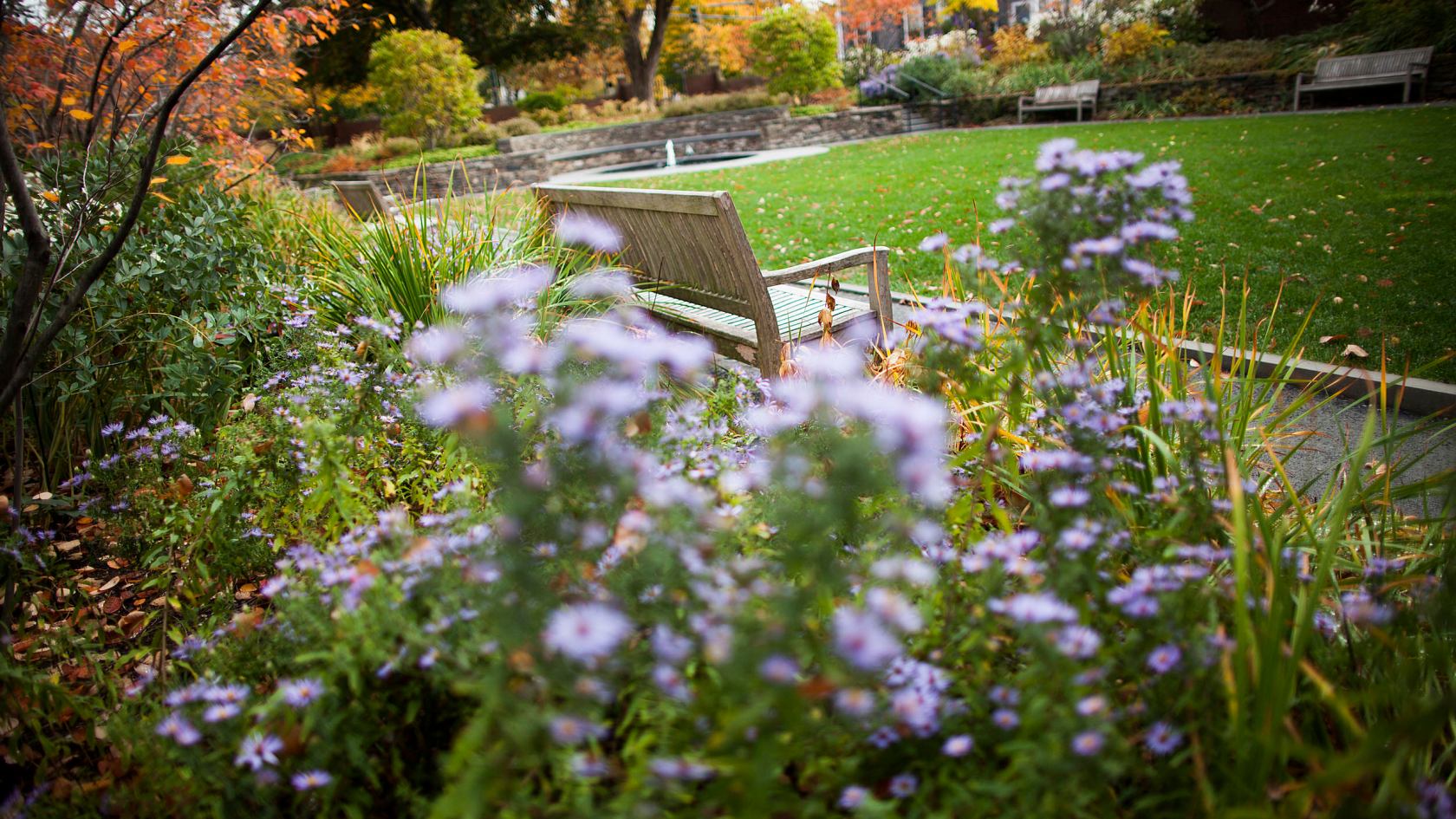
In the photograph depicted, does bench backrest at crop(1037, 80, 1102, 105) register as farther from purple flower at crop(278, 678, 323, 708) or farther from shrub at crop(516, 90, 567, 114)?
purple flower at crop(278, 678, 323, 708)

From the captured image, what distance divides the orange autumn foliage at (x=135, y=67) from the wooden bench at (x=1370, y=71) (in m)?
12.4

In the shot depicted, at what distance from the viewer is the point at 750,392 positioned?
262cm

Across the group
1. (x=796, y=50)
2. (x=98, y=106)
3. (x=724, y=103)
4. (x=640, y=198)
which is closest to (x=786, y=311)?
(x=640, y=198)

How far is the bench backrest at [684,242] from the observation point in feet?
10.1

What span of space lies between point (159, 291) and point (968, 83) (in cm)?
1668

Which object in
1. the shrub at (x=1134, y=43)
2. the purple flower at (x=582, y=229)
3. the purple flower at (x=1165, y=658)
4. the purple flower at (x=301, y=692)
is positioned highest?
the shrub at (x=1134, y=43)

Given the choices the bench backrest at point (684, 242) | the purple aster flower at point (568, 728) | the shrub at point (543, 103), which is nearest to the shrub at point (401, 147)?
the shrub at point (543, 103)

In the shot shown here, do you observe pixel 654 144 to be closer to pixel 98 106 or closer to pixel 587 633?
pixel 98 106

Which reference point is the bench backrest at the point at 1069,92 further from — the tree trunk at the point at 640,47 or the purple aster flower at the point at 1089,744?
the purple aster flower at the point at 1089,744

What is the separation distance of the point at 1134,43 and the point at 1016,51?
112 inches

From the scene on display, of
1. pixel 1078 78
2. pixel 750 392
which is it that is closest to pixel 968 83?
pixel 1078 78

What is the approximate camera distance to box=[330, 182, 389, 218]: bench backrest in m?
4.62

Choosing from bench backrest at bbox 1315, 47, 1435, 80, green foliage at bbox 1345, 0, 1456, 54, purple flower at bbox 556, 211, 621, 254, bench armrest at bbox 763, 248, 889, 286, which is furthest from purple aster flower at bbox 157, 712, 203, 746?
green foliage at bbox 1345, 0, 1456, 54

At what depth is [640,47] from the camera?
23.6 meters
